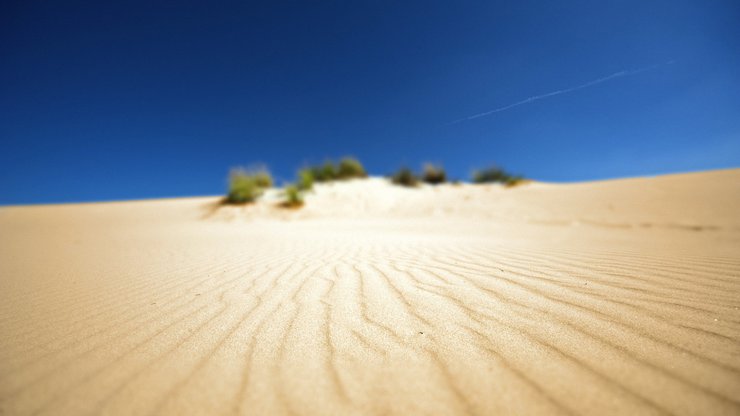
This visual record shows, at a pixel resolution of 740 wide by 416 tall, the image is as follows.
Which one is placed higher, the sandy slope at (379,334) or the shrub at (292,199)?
the shrub at (292,199)

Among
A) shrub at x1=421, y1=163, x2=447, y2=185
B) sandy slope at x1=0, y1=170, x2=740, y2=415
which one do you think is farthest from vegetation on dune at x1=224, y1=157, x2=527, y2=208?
sandy slope at x1=0, y1=170, x2=740, y2=415

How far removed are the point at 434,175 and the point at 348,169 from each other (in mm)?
5128

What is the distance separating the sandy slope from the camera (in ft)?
3.08

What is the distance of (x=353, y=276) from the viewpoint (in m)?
2.40

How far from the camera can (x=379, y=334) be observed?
53.9 inches

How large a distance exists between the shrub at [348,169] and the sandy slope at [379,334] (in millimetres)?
12685

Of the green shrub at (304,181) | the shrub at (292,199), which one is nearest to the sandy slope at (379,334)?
the shrub at (292,199)

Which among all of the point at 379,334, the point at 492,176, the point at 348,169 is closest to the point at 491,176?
the point at 492,176

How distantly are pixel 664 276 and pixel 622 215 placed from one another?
5.77m

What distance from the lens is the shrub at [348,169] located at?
Answer: 15695mm

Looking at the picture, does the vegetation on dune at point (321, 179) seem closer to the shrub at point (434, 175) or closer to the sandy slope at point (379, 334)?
the shrub at point (434, 175)

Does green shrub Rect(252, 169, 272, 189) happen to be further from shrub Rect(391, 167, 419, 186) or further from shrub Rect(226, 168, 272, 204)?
shrub Rect(391, 167, 419, 186)

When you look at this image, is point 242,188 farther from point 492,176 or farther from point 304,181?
point 492,176

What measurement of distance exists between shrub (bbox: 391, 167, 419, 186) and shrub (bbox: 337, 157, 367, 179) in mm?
2496
